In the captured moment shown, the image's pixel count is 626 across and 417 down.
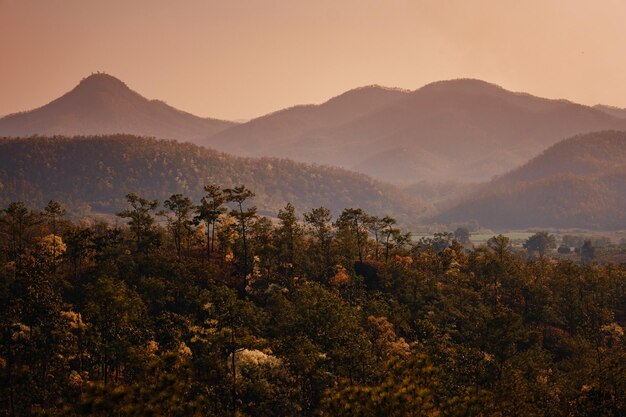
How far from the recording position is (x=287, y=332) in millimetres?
74125

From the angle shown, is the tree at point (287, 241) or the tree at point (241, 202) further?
the tree at point (287, 241)

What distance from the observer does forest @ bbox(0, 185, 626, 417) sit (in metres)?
46.1

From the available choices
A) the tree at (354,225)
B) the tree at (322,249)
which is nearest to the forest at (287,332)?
the tree at (322,249)

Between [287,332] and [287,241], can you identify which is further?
[287,241]

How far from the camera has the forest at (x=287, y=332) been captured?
1813 inches

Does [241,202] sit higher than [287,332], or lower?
higher

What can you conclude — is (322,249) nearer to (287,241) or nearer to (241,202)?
(287,241)

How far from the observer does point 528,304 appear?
103 metres

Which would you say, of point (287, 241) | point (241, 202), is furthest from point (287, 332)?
point (287, 241)

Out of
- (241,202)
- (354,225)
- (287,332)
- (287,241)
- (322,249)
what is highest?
(241,202)

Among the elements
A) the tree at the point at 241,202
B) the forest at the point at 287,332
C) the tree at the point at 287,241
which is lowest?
the forest at the point at 287,332

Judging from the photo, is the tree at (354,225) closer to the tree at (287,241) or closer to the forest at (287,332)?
the forest at (287,332)

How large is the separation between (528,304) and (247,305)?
197ft

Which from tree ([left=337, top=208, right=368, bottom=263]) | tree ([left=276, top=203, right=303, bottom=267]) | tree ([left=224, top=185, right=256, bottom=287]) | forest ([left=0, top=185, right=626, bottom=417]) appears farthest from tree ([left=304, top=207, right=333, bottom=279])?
tree ([left=224, top=185, right=256, bottom=287])
